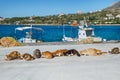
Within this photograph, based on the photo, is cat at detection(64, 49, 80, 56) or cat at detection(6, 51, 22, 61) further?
cat at detection(64, 49, 80, 56)

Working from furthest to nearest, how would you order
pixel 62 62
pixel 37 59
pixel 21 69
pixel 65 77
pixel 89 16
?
pixel 89 16 < pixel 37 59 < pixel 62 62 < pixel 21 69 < pixel 65 77

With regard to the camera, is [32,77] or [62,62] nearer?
[32,77]

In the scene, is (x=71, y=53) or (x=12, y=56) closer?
(x=12, y=56)

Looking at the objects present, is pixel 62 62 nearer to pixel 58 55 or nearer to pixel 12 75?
pixel 58 55

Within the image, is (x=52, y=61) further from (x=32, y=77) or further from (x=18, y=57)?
(x=32, y=77)

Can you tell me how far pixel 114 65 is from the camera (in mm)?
15117

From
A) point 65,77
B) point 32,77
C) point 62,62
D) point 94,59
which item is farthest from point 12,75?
point 94,59

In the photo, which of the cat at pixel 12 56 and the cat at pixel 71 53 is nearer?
the cat at pixel 12 56

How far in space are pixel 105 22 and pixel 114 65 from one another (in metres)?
158

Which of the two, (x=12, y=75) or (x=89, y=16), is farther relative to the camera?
(x=89, y=16)

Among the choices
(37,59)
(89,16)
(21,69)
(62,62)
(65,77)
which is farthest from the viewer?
(89,16)

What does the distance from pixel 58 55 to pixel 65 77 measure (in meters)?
6.10

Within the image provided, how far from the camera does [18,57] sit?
1772cm

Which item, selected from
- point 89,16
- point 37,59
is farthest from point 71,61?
point 89,16
